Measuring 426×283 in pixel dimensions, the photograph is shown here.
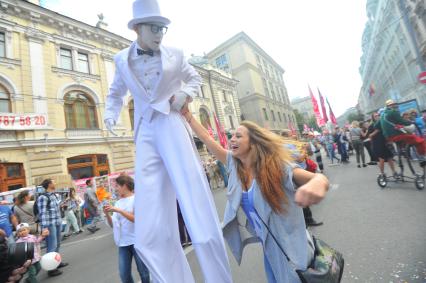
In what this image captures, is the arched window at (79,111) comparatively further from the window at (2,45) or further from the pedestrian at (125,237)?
the pedestrian at (125,237)

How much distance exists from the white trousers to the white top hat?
661mm

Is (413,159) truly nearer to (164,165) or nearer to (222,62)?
(164,165)

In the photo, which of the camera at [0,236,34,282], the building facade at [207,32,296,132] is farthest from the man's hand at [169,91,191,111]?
the building facade at [207,32,296,132]

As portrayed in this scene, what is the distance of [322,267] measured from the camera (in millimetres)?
1417

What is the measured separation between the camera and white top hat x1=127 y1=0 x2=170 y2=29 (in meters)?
1.75

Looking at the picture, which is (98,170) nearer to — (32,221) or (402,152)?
(32,221)

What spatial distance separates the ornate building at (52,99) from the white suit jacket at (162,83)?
13.4 metres

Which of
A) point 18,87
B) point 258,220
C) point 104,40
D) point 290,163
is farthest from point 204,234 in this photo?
point 104,40

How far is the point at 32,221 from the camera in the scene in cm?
618

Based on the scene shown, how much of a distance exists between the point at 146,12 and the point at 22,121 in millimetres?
14011

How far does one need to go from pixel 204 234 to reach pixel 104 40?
64.1ft

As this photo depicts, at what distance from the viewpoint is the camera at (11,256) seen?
5.28 ft

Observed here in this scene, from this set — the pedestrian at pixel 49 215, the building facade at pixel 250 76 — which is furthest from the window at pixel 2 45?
the building facade at pixel 250 76

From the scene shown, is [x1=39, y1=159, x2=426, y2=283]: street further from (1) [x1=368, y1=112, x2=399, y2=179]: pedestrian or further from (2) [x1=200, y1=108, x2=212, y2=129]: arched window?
(2) [x1=200, y1=108, x2=212, y2=129]: arched window
